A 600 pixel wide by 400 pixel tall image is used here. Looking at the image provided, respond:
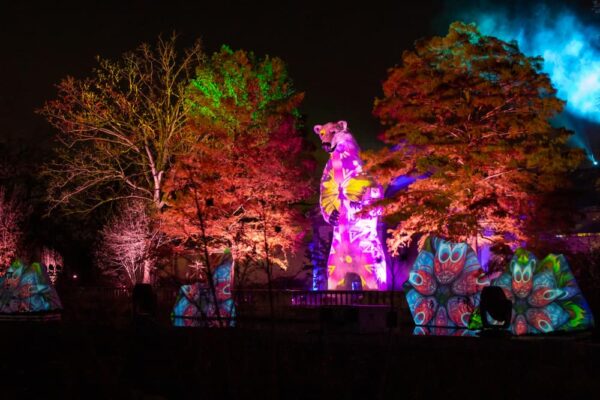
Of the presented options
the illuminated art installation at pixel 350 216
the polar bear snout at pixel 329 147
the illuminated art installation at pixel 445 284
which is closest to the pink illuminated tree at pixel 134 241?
the illuminated art installation at pixel 350 216

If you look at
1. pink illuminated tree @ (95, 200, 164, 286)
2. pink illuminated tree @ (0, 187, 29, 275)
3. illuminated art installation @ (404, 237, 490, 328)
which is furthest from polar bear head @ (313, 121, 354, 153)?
pink illuminated tree @ (0, 187, 29, 275)

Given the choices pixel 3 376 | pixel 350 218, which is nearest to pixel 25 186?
pixel 350 218

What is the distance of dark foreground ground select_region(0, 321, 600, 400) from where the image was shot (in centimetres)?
859

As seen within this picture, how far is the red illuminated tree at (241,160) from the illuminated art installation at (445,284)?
37.1 feet

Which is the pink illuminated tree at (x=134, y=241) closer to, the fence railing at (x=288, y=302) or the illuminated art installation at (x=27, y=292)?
the fence railing at (x=288, y=302)

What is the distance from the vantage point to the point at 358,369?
10.1 meters

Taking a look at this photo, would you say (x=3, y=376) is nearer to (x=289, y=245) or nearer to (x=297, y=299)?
(x=297, y=299)

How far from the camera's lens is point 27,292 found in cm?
1897

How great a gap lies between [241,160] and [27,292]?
10.8 m

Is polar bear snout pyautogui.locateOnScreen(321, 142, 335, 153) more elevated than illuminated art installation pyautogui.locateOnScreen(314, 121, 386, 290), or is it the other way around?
polar bear snout pyautogui.locateOnScreen(321, 142, 335, 153)

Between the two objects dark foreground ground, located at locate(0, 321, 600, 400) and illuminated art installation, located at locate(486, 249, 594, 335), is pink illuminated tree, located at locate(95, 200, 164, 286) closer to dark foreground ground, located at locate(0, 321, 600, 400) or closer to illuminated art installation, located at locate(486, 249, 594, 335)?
dark foreground ground, located at locate(0, 321, 600, 400)

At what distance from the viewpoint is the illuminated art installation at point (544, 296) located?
1327 cm

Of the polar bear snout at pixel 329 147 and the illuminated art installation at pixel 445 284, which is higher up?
the polar bear snout at pixel 329 147

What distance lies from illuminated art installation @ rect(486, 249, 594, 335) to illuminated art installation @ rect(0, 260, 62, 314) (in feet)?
37.4
